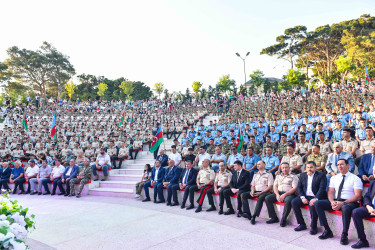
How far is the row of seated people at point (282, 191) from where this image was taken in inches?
190

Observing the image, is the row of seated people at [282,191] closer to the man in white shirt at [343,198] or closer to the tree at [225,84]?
the man in white shirt at [343,198]

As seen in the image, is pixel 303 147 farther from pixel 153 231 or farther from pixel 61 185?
pixel 61 185

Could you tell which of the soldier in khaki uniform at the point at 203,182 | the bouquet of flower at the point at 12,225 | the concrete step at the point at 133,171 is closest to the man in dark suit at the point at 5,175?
the concrete step at the point at 133,171

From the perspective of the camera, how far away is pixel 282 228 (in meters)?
5.63

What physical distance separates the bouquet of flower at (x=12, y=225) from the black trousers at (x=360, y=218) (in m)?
4.82

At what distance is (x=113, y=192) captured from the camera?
32.9 feet

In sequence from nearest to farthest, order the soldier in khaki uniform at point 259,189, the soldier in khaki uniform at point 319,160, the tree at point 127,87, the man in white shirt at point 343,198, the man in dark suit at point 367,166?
1. the man in white shirt at point 343,198
2. the man in dark suit at point 367,166
3. the soldier in khaki uniform at point 259,189
4. the soldier in khaki uniform at point 319,160
5. the tree at point 127,87

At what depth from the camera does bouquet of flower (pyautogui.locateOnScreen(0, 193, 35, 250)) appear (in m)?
2.28

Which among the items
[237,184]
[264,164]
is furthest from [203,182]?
[264,164]

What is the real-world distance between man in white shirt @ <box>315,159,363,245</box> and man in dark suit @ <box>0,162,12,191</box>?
12.2m

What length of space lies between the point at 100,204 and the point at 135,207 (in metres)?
1.38

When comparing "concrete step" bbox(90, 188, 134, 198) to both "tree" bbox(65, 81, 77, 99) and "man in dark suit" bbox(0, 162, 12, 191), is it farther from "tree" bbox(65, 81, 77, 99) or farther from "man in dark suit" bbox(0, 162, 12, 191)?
"tree" bbox(65, 81, 77, 99)

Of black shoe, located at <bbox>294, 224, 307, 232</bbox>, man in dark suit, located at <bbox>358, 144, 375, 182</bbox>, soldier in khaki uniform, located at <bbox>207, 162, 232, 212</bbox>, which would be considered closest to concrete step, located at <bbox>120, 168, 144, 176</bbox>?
soldier in khaki uniform, located at <bbox>207, 162, 232, 212</bbox>

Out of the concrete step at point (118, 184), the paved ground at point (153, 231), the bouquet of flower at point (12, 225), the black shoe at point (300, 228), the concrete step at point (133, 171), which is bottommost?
the paved ground at point (153, 231)
